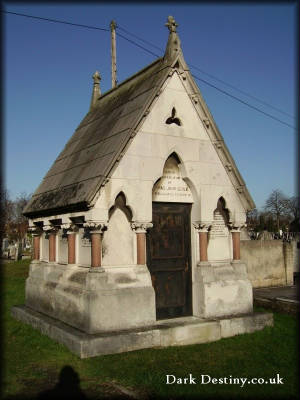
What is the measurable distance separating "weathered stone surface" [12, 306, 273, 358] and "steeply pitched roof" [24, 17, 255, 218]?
2.74 meters

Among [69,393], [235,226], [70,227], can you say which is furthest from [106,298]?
[235,226]

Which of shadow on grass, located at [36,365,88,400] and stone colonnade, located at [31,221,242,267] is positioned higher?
stone colonnade, located at [31,221,242,267]

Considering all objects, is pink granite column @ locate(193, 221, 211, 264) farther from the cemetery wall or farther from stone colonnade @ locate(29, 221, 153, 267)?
the cemetery wall

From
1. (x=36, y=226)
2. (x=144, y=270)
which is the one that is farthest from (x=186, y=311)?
(x=36, y=226)

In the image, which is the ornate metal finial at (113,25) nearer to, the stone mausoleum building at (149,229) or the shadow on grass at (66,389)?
the stone mausoleum building at (149,229)

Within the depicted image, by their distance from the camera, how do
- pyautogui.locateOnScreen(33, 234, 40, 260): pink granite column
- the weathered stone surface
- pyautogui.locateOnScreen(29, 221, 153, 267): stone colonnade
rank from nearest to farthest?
the weathered stone surface, pyautogui.locateOnScreen(29, 221, 153, 267): stone colonnade, pyautogui.locateOnScreen(33, 234, 40, 260): pink granite column

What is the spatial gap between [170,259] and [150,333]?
216cm

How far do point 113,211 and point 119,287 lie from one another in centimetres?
176

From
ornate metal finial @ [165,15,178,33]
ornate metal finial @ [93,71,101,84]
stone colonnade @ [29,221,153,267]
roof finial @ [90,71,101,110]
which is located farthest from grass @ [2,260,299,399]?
ornate metal finial @ [93,71,101,84]

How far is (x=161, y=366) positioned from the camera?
7574 millimetres

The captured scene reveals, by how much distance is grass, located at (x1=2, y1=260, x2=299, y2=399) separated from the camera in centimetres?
653

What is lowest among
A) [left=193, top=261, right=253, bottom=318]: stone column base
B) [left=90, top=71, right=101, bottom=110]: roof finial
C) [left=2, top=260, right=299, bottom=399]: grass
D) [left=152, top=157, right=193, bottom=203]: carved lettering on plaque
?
[left=2, top=260, right=299, bottom=399]: grass

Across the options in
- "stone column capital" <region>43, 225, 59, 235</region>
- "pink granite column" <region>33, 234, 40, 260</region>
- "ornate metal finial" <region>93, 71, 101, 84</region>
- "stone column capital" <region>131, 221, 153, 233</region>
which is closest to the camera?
"stone column capital" <region>131, 221, 153, 233</region>

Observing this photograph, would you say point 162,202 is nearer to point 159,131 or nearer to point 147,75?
point 159,131
